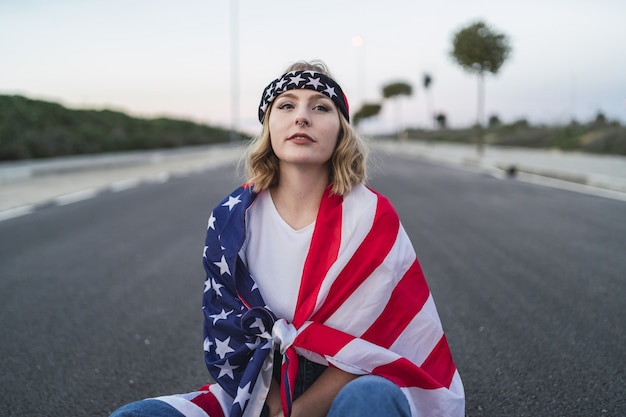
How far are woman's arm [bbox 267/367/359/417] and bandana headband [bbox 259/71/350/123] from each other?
973mm

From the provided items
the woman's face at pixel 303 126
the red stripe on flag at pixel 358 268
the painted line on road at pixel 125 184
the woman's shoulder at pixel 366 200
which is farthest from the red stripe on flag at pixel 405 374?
the painted line on road at pixel 125 184

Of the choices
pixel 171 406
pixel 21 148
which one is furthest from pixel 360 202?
pixel 21 148

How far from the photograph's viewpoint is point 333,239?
186cm

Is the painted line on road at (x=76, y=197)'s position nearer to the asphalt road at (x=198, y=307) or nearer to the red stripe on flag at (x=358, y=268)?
the asphalt road at (x=198, y=307)

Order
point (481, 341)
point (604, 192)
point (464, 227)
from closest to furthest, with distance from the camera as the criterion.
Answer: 1. point (481, 341)
2. point (464, 227)
3. point (604, 192)

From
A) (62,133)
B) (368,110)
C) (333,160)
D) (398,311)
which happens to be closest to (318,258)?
(398,311)

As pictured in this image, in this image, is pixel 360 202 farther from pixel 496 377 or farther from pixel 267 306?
pixel 496 377

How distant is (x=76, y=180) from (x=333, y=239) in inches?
589

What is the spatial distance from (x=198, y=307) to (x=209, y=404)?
8.56ft

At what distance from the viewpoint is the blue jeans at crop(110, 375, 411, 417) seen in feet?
4.82

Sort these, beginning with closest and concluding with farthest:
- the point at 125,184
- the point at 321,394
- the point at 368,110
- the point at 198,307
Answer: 1. the point at 321,394
2. the point at 198,307
3. the point at 125,184
4. the point at 368,110

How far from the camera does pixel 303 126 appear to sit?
192 cm

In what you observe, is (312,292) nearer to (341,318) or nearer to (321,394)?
(341,318)

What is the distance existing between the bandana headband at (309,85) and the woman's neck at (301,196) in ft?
0.93
